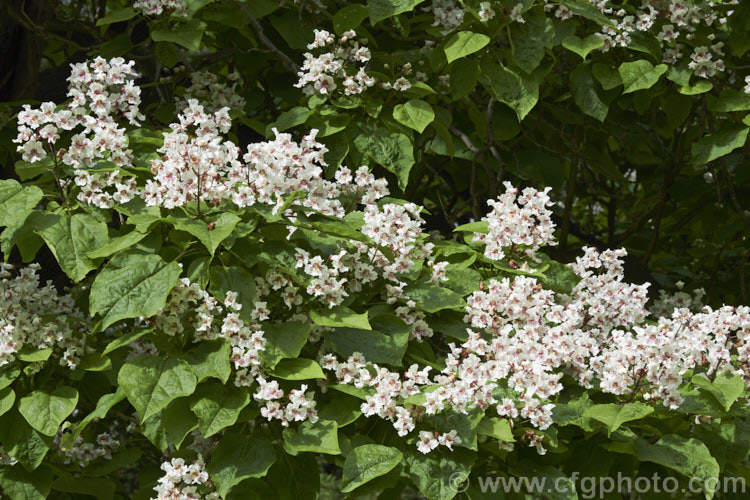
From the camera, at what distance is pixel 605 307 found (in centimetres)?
289

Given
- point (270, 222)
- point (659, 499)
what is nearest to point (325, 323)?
point (270, 222)

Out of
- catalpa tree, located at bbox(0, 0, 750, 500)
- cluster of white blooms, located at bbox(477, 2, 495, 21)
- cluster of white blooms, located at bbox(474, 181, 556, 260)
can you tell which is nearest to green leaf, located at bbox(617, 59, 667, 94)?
catalpa tree, located at bbox(0, 0, 750, 500)

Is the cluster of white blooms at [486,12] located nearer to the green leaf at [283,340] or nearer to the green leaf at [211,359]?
the green leaf at [283,340]

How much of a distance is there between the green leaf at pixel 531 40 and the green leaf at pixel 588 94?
11.9 inches

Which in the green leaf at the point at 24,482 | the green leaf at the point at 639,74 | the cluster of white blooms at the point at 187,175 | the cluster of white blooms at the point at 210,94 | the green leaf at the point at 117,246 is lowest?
the green leaf at the point at 24,482

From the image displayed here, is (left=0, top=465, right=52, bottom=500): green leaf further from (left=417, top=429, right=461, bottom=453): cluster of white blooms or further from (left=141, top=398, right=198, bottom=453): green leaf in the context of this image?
(left=417, top=429, right=461, bottom=453): cluster of white blooms

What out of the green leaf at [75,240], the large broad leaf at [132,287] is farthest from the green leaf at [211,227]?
the green leaf at [75,240]

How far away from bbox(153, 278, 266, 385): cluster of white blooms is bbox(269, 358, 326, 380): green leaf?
0.06 metres

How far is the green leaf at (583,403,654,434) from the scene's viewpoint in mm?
2377

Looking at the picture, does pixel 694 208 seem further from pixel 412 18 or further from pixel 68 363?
pixel 68 363

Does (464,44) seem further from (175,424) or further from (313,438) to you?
(175,424)

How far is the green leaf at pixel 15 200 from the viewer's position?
2354mm

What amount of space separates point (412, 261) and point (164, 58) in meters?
1.36

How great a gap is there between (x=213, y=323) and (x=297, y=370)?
27 centimetres
